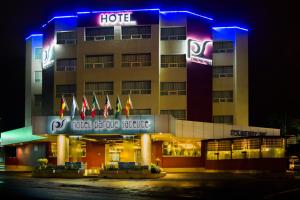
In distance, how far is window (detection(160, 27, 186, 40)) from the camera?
229ft

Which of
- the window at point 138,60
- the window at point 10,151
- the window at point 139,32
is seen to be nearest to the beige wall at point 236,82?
the window at point 138,60

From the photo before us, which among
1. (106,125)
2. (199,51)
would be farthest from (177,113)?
(106,125)

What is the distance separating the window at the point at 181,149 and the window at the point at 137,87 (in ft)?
23.3

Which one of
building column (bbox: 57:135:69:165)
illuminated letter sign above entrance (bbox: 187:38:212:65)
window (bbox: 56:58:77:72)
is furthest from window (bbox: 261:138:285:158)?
window (bbox: 56:58:77:72)

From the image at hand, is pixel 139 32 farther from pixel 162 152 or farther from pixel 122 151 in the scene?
pixel 162 152

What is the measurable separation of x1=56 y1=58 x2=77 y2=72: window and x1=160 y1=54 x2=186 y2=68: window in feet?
37.9

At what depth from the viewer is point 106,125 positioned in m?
54.2

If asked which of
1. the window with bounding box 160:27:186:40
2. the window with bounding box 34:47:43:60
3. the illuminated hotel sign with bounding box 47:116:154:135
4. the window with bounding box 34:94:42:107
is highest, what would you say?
the window with bounding box 160:27:186:40

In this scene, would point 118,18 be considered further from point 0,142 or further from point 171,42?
point 0,142

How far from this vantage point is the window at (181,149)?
68.4 meters

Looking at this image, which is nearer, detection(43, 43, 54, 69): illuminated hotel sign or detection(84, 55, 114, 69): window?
detection(84, 55, 114, 69): window

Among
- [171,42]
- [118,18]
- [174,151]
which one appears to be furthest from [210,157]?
[118,18]

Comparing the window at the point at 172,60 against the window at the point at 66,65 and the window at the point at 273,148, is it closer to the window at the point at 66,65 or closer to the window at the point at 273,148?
the window at the point at 66,65

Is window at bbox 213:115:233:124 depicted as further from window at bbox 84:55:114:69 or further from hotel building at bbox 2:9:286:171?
window at bbox 84:55:114:69
